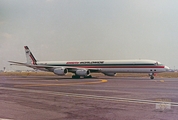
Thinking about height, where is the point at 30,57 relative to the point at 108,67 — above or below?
above

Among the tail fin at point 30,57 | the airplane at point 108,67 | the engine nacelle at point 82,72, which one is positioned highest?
the tail fin at point 30,57

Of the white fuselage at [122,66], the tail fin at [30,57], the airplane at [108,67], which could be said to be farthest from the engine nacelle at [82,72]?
the tail fin at [30,57]

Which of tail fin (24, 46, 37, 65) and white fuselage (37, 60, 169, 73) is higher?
tail fin (24, 46, 37, 65)

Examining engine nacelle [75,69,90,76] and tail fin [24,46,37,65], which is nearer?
engine nacelle [75,69,90,76]

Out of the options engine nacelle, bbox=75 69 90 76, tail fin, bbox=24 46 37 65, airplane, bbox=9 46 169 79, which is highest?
tail fin, bbox=24 46 37 65

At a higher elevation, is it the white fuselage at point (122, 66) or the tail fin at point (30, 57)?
the tail fin at point (30, 57)

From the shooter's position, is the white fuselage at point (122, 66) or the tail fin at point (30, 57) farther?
the tail fin at point (30, 57)

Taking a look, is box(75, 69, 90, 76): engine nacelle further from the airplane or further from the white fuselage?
the white fuselage

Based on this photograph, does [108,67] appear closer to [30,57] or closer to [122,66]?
[122,66]

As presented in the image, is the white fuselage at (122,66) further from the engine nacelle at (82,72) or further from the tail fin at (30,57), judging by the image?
the tail fin at (30,57)

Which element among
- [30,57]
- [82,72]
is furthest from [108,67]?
[30,57]

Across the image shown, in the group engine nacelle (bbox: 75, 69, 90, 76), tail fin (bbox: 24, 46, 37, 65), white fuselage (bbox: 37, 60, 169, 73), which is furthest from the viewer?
tail fin (bbox: 24, 46, 37, 65)

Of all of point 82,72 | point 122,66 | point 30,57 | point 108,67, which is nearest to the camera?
point 122,66

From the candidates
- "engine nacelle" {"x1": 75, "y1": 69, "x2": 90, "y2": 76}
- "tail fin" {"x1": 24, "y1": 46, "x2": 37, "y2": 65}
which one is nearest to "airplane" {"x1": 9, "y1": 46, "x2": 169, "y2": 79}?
"engine nacelle" {"x1": 75, "y1": 69, "x2": 90, "y2": 76}
